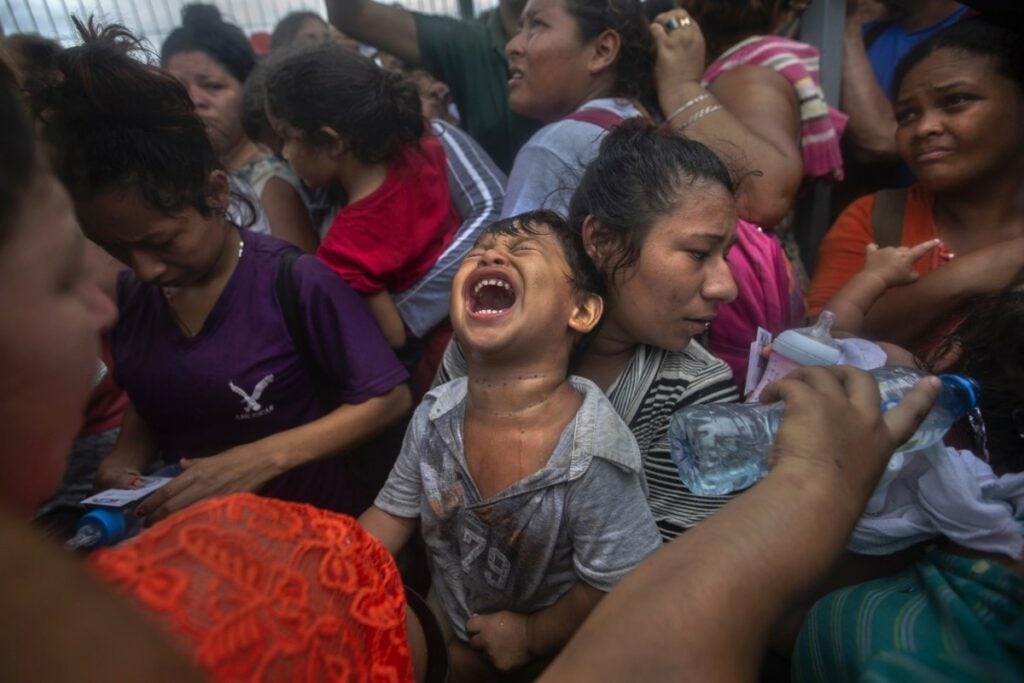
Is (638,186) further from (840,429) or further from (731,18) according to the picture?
(731,18)

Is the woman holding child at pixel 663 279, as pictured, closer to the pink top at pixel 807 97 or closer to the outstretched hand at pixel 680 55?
the outstretched hand at pixel 680 55


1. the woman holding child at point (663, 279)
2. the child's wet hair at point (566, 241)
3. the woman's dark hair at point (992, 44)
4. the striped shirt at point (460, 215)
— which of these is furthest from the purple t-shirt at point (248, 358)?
the woman's dark hair at point (992, 44)

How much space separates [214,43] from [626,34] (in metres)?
2.44

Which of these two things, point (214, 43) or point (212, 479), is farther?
point (214, 43)

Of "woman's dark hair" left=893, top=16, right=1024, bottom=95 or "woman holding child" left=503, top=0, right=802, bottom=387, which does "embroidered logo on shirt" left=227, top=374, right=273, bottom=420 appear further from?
"woman's dark hair" left=893, top=16, right=1024, bottom=95

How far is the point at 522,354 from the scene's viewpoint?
149cm

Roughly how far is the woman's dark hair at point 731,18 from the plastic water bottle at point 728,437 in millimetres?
1724

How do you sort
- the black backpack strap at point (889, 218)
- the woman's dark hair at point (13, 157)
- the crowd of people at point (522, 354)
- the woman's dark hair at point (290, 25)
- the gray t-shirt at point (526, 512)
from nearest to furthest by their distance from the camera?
the woman's dark hair at point (13, 157)
the crowd of people at point (522, 354)
the gray t-shirt at point (526, 512)
the black backpack strap at point (889, 218)
the woman's dark hair at point (290, 25)

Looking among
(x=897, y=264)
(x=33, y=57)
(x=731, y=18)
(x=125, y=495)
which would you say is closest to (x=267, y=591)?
(x=125, y=495)

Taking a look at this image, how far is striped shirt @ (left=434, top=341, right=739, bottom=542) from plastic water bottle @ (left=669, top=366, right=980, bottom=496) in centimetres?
4

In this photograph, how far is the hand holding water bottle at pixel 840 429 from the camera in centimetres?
95

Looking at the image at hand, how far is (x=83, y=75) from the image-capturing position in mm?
1703

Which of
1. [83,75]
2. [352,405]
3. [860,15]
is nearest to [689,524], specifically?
[352,405]

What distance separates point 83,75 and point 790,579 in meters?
2.06
